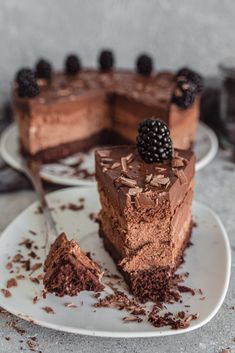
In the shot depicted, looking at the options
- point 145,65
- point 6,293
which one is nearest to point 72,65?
point 145,65

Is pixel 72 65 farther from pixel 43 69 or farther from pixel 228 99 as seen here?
pixel 228 99

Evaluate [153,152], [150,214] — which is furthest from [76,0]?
[150,214]

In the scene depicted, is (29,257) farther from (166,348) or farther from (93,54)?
(93,54)

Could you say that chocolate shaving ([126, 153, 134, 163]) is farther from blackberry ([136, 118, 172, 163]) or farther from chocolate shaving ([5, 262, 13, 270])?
chocolate shaving ([5, 262, 13, 270])

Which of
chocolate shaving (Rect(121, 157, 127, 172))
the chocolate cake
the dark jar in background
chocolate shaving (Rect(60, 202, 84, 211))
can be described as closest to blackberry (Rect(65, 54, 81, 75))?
the chocolate cake

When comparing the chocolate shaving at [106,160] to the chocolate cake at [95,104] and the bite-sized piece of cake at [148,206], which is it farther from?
the chocolate cake at [95,104]
